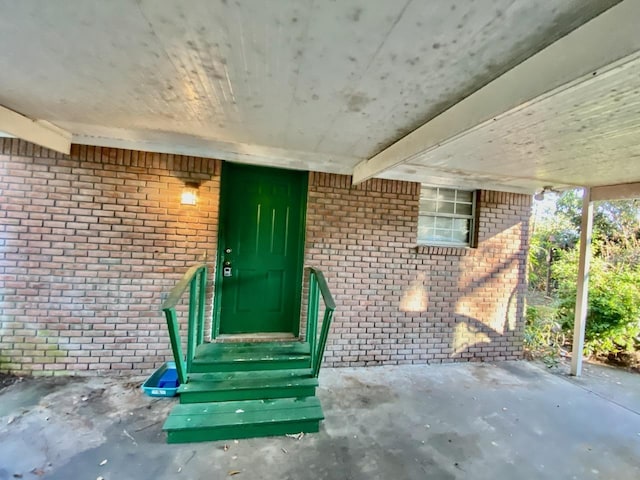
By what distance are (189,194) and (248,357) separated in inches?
70.2

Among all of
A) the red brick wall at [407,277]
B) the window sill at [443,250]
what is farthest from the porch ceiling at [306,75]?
the window sill at [443,250]

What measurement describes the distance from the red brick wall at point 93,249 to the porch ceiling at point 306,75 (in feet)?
1.46

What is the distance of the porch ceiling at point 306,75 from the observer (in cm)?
125

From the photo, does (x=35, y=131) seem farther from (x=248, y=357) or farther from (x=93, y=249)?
(x=248, y=357)

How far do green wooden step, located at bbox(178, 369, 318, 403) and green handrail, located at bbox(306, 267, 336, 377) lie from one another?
17cm

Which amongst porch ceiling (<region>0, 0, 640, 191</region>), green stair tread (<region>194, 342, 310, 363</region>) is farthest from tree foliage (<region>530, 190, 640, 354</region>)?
green stair tread (<region>194, 342, 310, 363</region>)

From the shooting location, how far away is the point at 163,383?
3074mm

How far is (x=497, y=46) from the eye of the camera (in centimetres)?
138

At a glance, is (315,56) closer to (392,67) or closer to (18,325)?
(392,67)

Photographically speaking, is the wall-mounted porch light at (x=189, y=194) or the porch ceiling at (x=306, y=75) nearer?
the porch ceiling at (x=306, y=75)

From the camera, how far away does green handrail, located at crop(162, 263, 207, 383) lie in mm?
2190

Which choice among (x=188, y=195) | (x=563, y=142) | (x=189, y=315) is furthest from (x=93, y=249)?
(x=563, y=142)

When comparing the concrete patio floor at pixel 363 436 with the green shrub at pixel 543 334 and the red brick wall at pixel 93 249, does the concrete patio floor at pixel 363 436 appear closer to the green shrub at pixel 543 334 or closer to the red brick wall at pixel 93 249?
the red brick wall at pixel 93 249

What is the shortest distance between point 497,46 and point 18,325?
4.53 meters
